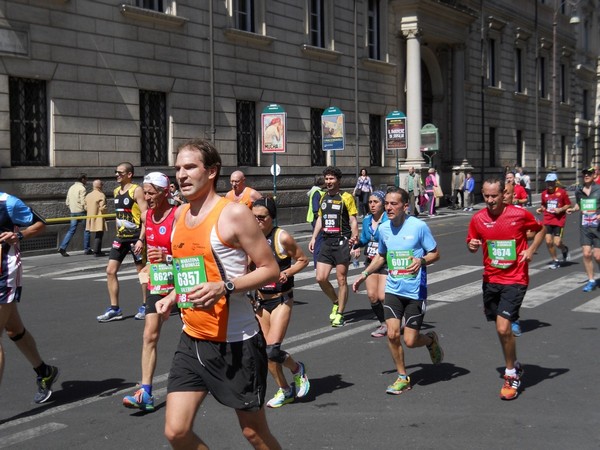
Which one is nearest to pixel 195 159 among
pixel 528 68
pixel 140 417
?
Answer: pixel 140 417

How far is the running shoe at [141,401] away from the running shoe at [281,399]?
0.92 meters

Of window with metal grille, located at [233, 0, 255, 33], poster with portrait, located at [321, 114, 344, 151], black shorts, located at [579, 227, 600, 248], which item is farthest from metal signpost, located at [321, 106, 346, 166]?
black shorts, located at [579, 227, 600, 248]

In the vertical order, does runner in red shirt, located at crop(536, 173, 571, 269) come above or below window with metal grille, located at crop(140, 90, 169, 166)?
below

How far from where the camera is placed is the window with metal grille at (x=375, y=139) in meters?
32.3

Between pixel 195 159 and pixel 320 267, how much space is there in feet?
20.5

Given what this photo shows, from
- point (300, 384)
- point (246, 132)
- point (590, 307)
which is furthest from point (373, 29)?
point (300, 384)

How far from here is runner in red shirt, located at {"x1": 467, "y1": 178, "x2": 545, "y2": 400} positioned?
6.71 metres

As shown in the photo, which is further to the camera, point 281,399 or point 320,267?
point 320,267

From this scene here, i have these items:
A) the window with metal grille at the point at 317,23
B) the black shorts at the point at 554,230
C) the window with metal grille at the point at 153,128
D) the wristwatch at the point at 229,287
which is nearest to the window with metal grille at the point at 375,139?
the window with metal grille at the point at 317,23

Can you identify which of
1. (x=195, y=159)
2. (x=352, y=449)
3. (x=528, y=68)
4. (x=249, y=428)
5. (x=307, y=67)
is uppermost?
(x=528, y=68)

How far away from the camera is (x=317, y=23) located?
94.8ft

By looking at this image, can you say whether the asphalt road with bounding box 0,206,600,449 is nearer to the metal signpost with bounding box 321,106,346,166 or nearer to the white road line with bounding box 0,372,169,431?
the white road line with bounding box 0,372,169,431

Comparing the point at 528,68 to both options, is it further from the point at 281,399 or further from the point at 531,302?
the point at 281,399

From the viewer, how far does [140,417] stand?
6.05 m
